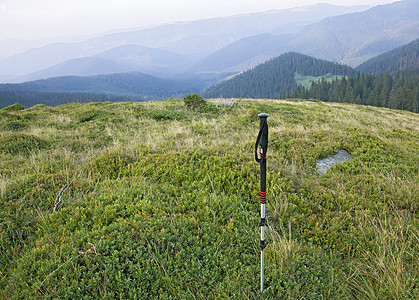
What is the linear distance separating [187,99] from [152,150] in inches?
460

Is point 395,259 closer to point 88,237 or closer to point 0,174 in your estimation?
point 88,237

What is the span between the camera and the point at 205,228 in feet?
12.4

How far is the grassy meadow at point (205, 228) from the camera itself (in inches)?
116

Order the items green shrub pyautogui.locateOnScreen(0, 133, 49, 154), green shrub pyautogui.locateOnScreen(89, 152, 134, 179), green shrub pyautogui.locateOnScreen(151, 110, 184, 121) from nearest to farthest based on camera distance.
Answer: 1. green shrub pyautogui.locateOnScreen(89, 152, 134, 179)
2. green shrub pyautogui.locateOnScreen(0, 133, 49, 154)
3. green shrub pyautogui.locateOnScreen(151, 110, 184, 121)

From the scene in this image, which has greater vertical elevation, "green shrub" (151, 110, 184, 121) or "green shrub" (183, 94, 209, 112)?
"green shrub" (183, 94, 209, 112)

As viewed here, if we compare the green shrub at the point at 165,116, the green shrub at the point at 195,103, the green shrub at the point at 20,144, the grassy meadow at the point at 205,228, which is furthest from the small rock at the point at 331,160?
the green shrub at the point at 195,103

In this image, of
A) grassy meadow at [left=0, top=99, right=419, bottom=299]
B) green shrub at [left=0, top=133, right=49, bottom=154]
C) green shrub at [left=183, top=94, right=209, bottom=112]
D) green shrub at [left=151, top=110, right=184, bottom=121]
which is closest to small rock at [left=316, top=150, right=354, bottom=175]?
grassy meadow at [left=0, top=99, right=419, bottom=299]

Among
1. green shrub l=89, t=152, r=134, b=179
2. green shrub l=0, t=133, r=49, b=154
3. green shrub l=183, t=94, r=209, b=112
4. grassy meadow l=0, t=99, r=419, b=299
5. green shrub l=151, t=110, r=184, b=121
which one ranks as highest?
green shrub l=183, t=94, r=209, b=112

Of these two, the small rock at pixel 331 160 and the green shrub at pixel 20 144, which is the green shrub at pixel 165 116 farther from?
the small rock at pixel 331 160

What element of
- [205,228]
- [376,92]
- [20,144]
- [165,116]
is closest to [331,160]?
[205,228]

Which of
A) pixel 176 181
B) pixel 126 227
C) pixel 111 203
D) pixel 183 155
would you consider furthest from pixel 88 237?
pixel 183 155

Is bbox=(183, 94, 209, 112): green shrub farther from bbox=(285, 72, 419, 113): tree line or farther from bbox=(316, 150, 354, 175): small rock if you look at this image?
bbox=(285, 72, 419, 113): tree line

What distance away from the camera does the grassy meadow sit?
2959 millimetres

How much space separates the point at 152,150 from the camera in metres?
7.29
